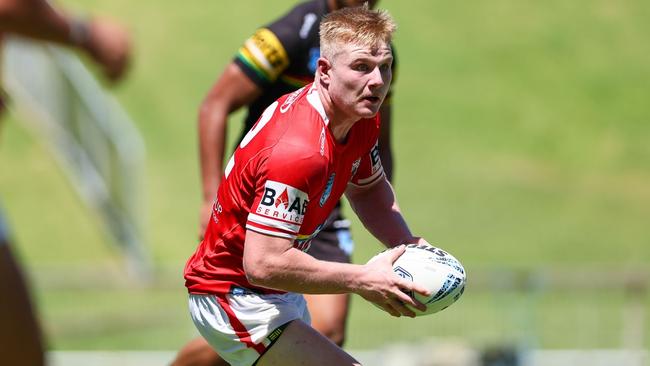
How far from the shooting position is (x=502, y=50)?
24797 millimetres

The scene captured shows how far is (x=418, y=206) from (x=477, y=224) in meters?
1.05

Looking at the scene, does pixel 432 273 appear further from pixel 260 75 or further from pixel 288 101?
pixel 260 75

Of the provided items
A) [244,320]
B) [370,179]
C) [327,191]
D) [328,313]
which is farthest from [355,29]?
[328,313]

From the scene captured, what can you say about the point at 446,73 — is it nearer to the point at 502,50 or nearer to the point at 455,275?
the point at 502,50

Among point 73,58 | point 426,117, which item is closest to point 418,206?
point 426,117

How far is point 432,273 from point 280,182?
688mm

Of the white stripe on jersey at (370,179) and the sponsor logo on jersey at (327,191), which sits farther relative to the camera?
the white stripe on jersey at (370,179)

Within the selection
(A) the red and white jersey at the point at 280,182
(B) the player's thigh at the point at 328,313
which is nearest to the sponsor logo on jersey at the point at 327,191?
(A) the red and white jersey at the point at 280,182

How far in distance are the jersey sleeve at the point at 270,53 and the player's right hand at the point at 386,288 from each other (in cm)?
165

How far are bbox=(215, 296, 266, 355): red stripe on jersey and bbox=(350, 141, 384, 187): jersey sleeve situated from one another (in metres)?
0.79

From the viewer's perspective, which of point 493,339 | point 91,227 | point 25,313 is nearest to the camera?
point 25,313

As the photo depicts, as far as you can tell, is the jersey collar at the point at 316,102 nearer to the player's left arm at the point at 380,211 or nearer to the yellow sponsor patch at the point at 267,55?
the player's left arm at the point at 380,211

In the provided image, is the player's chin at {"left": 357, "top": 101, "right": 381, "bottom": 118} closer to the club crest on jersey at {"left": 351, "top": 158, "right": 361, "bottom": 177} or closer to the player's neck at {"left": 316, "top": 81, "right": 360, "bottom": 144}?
the player's neck at {"left": 316, "top": 81, "right": 360, "bottom": 144}

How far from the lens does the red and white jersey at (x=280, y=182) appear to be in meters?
4.47
